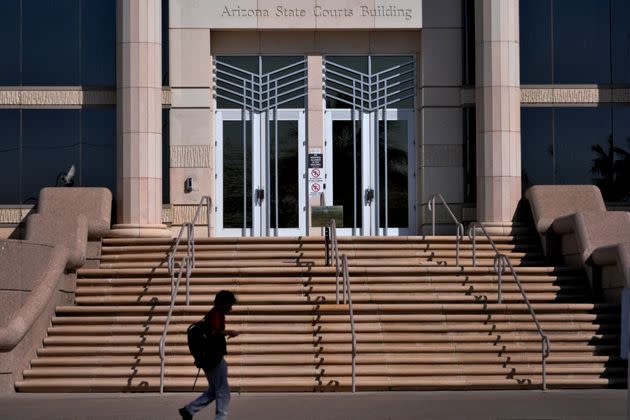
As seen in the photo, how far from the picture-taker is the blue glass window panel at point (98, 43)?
28.6 metres

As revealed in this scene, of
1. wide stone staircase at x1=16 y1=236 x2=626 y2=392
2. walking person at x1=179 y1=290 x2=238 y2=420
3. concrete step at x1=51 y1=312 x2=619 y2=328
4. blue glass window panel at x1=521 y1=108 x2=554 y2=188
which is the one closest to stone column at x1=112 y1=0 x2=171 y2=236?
wide stone staircase at x1=16 y1=236 x2=626 y2=392

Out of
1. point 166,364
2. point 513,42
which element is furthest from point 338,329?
point 513,42

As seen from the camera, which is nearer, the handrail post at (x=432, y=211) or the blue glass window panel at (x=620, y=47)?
the handrail post at (x=432, y=211)

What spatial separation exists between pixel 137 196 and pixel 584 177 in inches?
375

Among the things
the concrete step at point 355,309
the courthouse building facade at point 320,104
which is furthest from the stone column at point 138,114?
the concrete step at point 355,309

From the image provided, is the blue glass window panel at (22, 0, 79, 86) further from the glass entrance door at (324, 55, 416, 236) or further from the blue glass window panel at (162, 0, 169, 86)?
the glass entrance door at (324, 55, 416, 236)

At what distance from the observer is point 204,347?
47.5 ft

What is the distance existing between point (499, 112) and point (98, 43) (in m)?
8.66

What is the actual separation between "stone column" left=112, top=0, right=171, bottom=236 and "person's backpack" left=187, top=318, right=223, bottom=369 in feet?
42.0

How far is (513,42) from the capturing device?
27.8 m

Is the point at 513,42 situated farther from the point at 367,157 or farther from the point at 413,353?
the point at 413,353

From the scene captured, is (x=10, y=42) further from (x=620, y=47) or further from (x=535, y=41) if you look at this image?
(x=620, y=47)

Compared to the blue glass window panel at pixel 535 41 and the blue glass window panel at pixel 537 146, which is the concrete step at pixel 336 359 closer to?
the blue glass window panel at pixel 537 146

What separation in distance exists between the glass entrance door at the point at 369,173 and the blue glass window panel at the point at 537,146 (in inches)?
96.9
